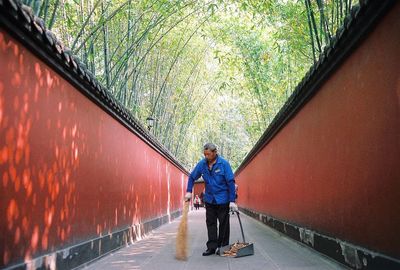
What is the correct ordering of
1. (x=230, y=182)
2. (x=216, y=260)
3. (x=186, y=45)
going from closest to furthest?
(x=216, y=260), (x=230, y=182), (x=186, y=45)

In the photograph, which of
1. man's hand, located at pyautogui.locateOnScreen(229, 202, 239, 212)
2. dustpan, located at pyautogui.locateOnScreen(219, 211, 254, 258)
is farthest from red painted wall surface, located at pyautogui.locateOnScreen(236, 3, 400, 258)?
man's hand, located at pyautogui.locateOnScreen(229, 202, 239, 212)

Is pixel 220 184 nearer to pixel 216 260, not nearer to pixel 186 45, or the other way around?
pixel 216 260

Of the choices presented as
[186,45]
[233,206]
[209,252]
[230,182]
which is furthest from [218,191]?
[186,45]

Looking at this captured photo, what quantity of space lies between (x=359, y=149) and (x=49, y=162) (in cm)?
283

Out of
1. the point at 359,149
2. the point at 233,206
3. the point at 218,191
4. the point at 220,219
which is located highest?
the point at 359,149

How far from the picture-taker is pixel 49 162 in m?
4.42

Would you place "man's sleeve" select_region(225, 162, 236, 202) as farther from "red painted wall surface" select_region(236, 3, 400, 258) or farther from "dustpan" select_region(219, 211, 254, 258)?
"red painted wall surface" select_region(236, 3, 400, 258)

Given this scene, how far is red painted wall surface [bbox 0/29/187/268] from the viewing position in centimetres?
355

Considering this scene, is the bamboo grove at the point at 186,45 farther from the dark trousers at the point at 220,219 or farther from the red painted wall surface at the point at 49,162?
the dark trousers at the point at 220,219

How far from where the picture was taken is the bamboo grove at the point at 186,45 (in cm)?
815

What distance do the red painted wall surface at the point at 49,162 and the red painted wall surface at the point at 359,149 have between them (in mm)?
2818

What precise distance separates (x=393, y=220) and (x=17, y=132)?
2910 millimetres

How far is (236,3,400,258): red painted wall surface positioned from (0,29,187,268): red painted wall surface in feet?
9.25

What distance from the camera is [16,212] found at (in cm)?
366
